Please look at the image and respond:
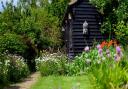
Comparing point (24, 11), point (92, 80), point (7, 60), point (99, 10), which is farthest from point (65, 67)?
point (24, 11)

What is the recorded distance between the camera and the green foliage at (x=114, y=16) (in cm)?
2482

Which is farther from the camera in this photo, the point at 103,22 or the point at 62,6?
the point at 62,6

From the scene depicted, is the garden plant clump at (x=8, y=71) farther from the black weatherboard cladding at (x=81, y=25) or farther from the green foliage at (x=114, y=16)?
the green foliage at (x=114, y=16)

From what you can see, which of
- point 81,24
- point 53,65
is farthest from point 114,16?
point 53,65

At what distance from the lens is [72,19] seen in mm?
25656

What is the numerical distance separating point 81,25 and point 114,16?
7.05 feet

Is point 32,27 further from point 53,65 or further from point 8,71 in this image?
point 8,71

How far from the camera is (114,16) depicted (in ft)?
85.4

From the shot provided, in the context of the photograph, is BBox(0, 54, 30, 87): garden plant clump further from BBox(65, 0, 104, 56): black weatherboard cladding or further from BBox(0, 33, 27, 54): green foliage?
BBox(65, 0, 104, 56): black weatherboard cladding

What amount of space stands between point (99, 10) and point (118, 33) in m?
2.07

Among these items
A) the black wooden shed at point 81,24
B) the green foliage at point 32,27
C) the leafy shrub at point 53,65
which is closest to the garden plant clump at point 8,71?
the leafy shrub at point 53,65

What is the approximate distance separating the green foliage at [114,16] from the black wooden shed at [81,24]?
42 cm

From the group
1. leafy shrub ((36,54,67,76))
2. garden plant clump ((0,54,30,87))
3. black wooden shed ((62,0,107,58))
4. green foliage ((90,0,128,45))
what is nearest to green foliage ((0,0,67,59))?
black wooden shed ((62,0,107,58))

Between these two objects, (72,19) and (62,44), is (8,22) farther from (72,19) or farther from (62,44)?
(72,19)
